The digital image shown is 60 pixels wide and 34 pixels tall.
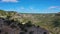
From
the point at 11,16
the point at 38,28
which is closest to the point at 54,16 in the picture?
the point at 38,28

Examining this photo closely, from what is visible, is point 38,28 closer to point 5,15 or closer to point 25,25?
point 25,25

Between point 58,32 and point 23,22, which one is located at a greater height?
point 23,22

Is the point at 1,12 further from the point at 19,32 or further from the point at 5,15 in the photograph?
the point at 19,32

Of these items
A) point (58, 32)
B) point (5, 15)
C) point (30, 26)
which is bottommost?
point (58, 32)

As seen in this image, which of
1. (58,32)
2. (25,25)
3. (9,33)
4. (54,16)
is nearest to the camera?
(9,33)

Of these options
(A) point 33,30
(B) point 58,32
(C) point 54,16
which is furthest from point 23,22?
(C) point 54,16

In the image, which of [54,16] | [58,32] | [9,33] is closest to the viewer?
[9,33]

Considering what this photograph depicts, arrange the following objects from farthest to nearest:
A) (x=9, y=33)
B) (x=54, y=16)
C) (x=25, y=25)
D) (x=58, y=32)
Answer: (x=54, y=16), (x=58, y=32), (x=25, y=25), (x=9, y=33)

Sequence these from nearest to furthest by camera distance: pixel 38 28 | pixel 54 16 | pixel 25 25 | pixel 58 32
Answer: pixel 25 25, pixel 38 28, pixel 58 32, pixel 54 16

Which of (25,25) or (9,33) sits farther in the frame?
(25,25)
